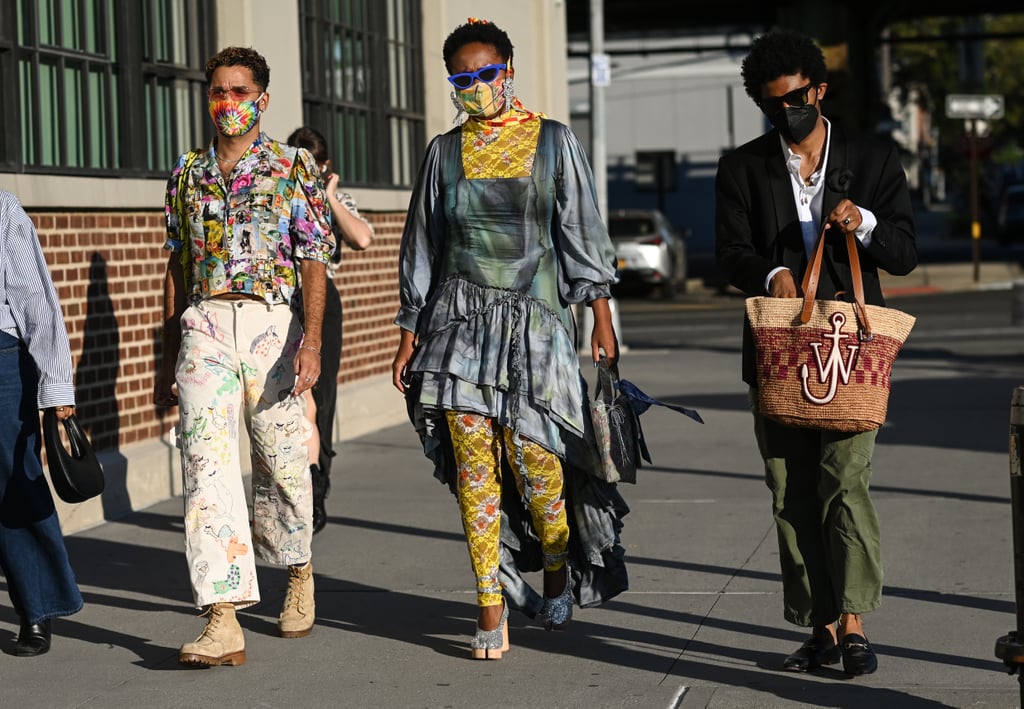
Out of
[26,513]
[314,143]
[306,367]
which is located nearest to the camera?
[306,367]

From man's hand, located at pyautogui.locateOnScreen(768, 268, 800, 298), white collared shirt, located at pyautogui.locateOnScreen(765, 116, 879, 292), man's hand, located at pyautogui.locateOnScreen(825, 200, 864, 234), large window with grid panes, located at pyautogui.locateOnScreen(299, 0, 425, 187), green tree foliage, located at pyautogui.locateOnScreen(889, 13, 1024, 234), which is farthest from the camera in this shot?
green tree foliage, located at pyautogui.locateOnScreen(889, 13, 1024, 234)

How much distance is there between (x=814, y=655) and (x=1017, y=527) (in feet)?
3.75

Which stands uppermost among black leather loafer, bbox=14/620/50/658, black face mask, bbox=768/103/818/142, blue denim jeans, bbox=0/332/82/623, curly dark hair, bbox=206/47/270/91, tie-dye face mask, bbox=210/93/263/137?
curly dark hair, bbox=206/47/270/91

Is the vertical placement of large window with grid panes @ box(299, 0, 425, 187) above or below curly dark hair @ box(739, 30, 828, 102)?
above

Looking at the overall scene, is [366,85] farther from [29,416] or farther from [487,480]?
[487,480]

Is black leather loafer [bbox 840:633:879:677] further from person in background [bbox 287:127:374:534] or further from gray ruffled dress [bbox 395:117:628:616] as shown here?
person in background [bbox 287:127:374:534]

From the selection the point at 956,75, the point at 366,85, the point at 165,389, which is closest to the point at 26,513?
the point at 165,389

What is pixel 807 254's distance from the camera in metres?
5.25

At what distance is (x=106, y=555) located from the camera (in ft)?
25.4

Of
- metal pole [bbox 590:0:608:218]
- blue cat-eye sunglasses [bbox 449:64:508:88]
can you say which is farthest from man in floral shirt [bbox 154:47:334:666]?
metal pole [bbox 590:0:608:218]

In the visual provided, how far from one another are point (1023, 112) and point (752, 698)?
223 feet

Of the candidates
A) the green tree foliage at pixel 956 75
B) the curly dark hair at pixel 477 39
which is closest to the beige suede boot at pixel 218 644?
the curly dark hair at pixel 477 39

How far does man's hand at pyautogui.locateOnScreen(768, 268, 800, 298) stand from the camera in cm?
513

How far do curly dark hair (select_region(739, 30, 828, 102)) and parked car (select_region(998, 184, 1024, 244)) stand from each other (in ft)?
134
